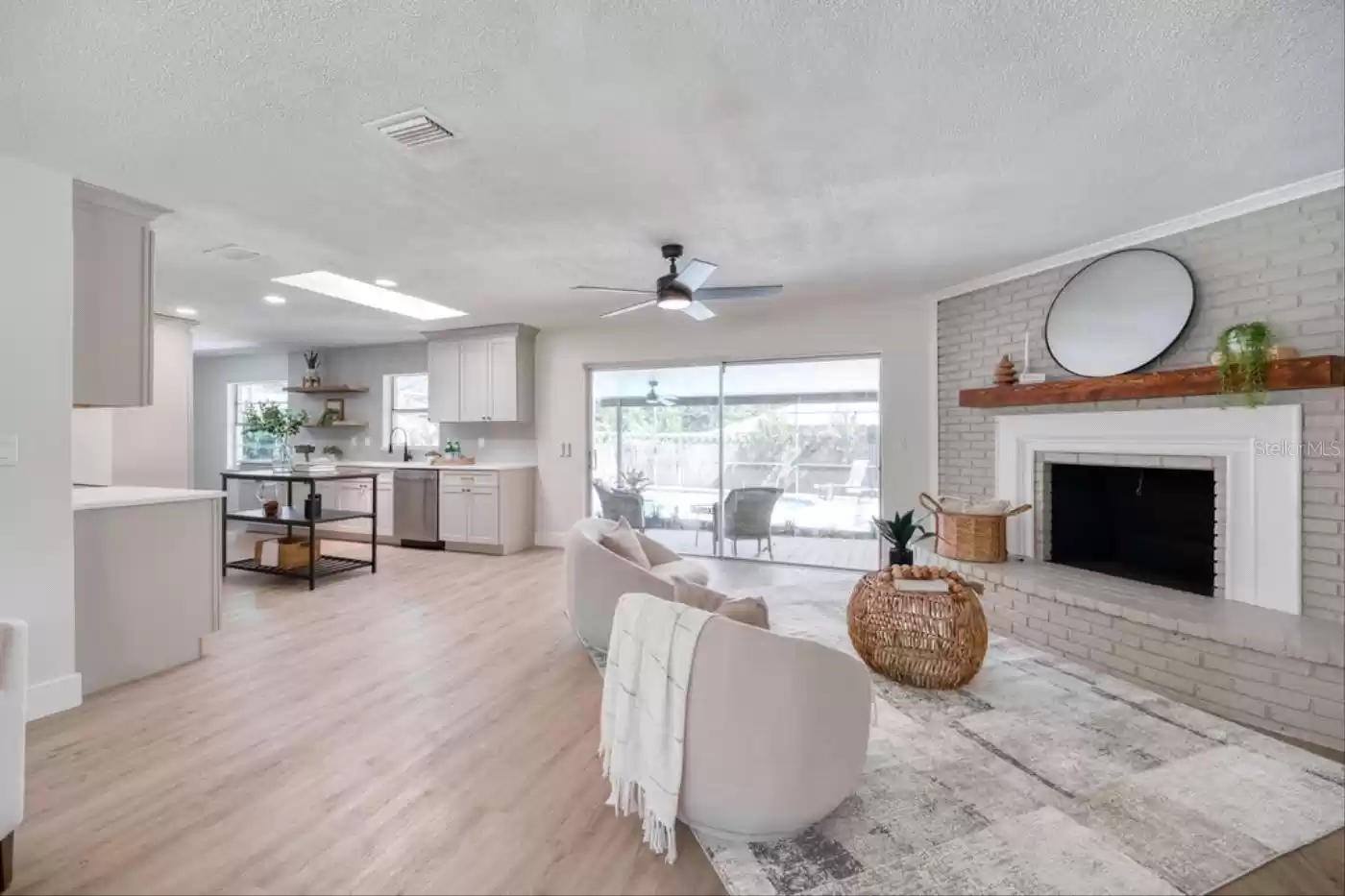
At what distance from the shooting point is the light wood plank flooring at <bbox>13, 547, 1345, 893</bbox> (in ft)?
5.56

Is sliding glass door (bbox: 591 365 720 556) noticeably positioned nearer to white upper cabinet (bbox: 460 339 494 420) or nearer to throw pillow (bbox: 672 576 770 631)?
white upper cabinet (bbox: 460 339 494 420)

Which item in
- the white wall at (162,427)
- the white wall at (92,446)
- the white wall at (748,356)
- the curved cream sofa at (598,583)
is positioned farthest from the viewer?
the white wall at (162,427)

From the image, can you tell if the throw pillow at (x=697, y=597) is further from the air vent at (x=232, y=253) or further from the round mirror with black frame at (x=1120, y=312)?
the air vent at (x=232, y=253)

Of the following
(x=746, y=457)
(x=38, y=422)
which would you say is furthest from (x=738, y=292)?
(x=38, y=422)

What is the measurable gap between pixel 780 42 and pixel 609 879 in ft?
8.02

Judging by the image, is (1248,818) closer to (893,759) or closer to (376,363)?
(893,759)

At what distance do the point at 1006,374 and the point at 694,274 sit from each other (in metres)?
2.32

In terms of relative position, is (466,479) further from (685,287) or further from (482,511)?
(685,287)

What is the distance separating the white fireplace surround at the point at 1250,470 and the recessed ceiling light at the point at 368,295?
529 cm

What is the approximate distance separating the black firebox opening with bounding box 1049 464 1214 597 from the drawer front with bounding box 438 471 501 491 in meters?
4.90

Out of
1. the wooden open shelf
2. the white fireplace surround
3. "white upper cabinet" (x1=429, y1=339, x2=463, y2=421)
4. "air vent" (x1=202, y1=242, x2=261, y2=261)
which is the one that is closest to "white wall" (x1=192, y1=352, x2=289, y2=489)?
the wooden open shelf

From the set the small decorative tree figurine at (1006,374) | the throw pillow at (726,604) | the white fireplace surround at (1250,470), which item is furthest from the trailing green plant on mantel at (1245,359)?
the throw pillow at (726,604)

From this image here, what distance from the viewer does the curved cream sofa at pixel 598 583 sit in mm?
3174

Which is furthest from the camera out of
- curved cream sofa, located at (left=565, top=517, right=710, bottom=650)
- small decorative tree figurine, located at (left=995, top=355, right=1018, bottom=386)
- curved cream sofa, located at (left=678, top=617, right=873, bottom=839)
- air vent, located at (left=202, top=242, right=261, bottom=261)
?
small decorative tree figurine, located at (left=995, top=355, right=1018, bottom=386)
